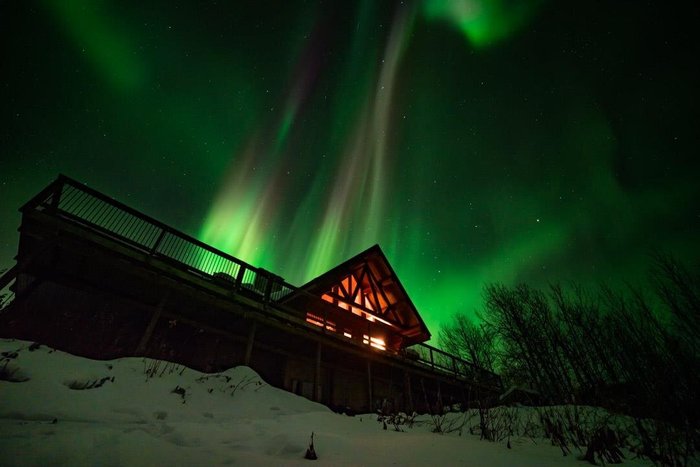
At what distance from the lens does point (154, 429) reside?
3.28 meters

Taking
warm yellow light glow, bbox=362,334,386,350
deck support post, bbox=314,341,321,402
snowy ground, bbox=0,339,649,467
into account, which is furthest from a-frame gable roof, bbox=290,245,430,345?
snowy ground, bbox=0,339,649,467

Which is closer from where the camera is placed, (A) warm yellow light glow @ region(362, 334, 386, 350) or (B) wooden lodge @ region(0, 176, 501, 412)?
(B) wooden lodge @ region(0, 176, 501, 412)

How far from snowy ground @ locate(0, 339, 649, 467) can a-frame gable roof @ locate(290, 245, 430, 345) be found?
13.1m

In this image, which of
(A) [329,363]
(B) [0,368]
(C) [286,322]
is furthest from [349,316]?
(B) [0,368]

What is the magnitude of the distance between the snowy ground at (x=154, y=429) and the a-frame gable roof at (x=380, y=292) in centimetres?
1307

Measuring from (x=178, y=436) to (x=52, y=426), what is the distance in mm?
1163

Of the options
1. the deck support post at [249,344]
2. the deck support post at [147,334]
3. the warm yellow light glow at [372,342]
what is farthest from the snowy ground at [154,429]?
the warm yellow light glow at [372,342]

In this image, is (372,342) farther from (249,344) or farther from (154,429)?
(154,429)

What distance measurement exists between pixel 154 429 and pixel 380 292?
1853 centimetres

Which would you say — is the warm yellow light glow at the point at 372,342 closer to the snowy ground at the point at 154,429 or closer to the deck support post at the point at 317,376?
the deck support post at the point at 317,376

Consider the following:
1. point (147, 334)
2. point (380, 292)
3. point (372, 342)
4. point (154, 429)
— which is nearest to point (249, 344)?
point (147, 334)

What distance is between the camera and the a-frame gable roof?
63.0 feet

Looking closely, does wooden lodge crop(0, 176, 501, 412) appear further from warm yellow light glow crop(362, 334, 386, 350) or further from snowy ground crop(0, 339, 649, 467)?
snowy ground crop(0, 339, 649, 467)

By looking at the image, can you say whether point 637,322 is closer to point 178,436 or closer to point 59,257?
point 178,436
